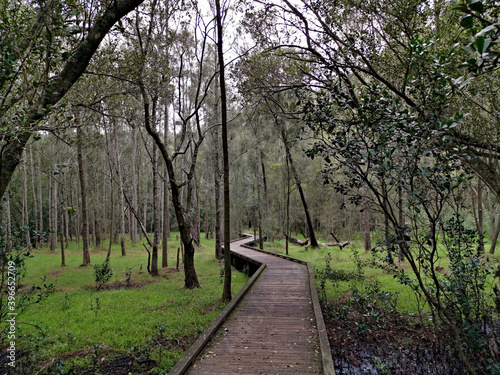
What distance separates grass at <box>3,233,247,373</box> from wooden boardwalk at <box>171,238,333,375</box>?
94 centimetres

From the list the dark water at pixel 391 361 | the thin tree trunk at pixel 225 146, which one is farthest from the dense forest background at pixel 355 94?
the dark water at pixel 391 361

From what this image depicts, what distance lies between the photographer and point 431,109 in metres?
2.95

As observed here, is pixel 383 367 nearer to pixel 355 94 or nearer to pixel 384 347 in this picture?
pixel 384 347

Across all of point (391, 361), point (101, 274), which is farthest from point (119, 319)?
point (391, 361)

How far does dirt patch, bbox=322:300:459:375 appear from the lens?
4402mm

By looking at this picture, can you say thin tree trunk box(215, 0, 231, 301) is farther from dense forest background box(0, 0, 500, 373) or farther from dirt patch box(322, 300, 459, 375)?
dirt patch box(322, 300, 459, 375)

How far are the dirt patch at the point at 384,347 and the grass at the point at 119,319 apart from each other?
101 inches

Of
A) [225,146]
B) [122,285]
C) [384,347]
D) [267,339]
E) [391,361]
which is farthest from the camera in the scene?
[122,285]

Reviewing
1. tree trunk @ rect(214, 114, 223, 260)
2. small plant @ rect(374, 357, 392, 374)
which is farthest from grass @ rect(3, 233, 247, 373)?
tree trunk @ rect(214, 114, 223, 260)

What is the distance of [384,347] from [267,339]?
239cm

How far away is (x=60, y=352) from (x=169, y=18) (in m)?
9.06

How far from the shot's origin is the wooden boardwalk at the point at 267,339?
345 centimetres

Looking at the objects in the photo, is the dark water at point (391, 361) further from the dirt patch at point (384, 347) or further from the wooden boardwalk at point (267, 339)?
the wooden boardwalk at point (267, 339)

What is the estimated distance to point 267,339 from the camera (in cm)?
424
